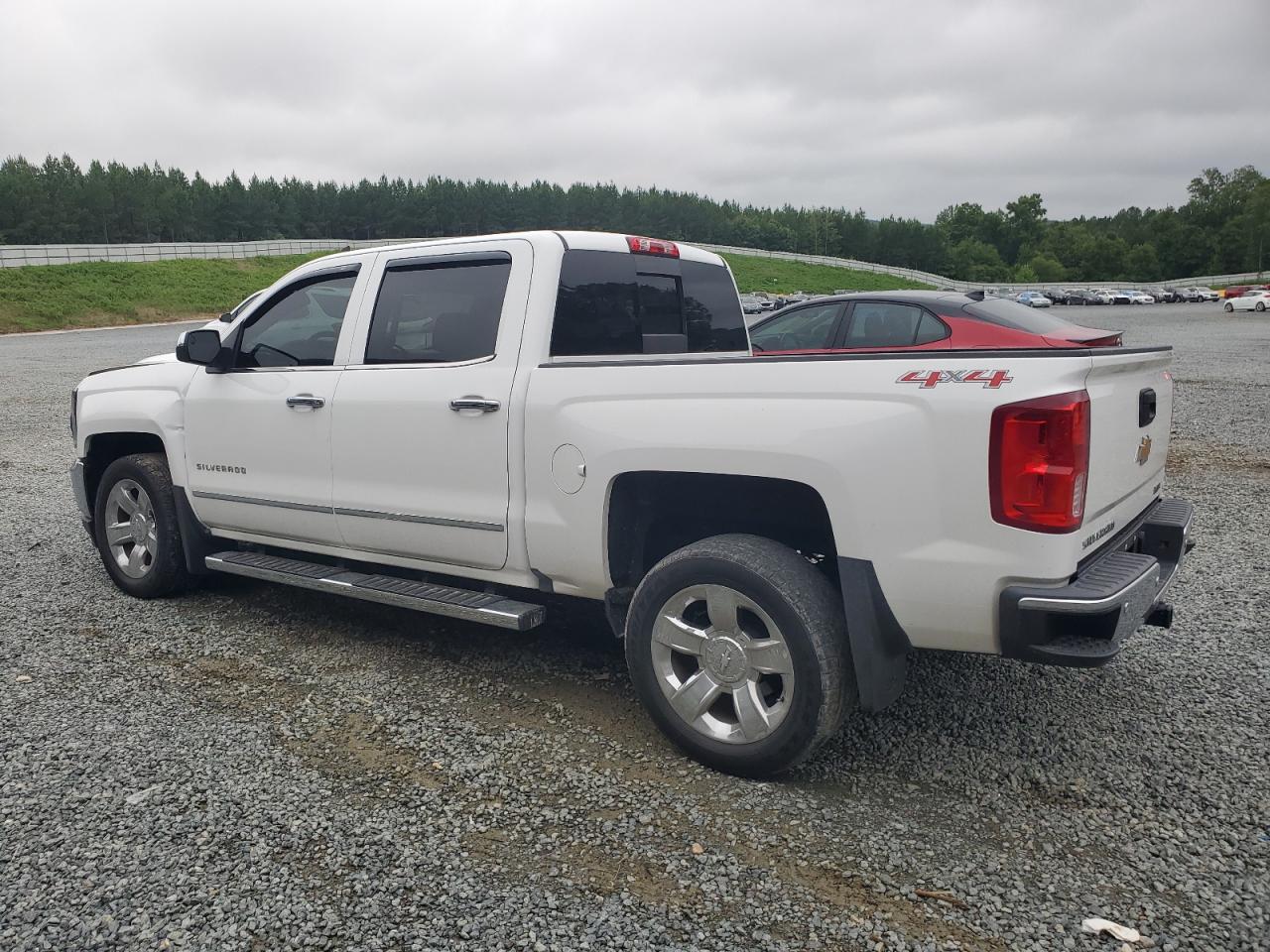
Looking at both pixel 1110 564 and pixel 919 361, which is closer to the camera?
pixel 919 361

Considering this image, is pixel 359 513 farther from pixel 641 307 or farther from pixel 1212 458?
pixel 1212 458

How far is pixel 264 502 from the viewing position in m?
4.80

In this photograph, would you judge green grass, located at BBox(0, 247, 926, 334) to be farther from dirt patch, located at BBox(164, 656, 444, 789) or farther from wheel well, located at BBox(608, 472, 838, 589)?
wheel well, located at BBox(608, 472, 838, 589)

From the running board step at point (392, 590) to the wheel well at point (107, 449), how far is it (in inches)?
36.9

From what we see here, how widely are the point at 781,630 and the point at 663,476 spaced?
31.1 inches

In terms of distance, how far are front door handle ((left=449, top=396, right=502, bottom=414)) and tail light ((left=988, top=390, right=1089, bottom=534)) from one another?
1952 millimetres

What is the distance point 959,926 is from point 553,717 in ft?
5.92

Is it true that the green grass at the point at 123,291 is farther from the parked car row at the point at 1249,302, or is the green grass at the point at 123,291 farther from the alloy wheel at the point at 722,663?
the alloy wheel at the point at 722,663

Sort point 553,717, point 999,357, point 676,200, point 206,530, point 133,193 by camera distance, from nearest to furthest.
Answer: point 999,357
point 553,717
point 206,530
point 133,193
point 676,200

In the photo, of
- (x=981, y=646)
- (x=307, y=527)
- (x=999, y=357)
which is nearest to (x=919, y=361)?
(x=999, y=357)

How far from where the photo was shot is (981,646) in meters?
2.99

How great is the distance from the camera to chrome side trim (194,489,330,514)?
4.58 meters

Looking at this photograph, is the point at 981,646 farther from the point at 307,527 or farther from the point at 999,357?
the point at 307,527

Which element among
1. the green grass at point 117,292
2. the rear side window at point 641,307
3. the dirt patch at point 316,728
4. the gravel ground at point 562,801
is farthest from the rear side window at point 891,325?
the green grass at point 117,292
